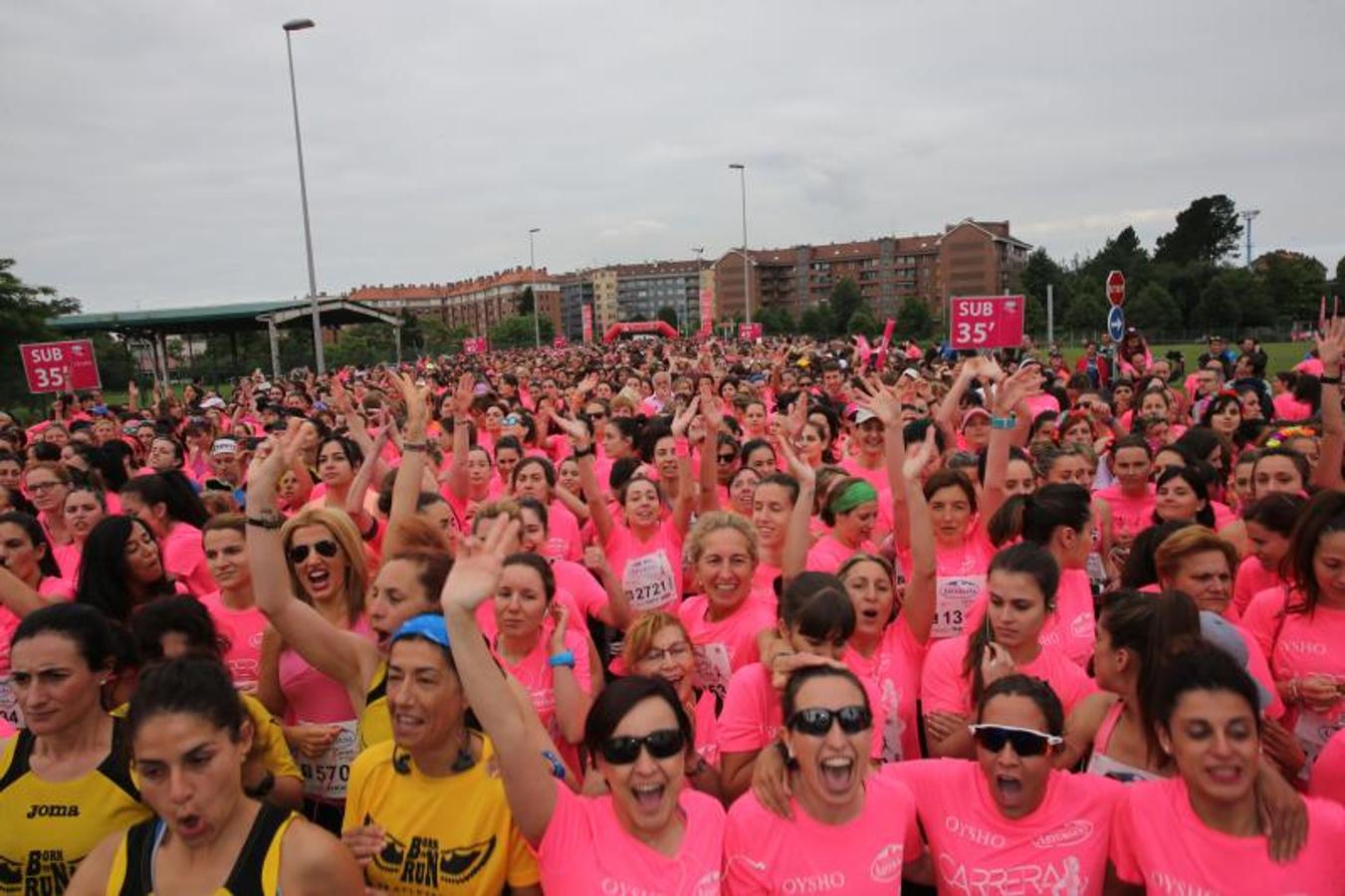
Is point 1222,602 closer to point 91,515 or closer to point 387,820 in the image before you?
point 387,820

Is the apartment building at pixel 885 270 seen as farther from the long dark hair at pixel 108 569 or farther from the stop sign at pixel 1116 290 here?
the long dark hair at pixel 108 569

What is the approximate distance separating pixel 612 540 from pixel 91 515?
11.3ft

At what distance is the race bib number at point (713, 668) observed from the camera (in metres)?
4.08

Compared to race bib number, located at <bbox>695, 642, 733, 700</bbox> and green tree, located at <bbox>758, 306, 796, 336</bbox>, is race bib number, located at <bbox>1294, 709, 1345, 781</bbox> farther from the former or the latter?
green tree, located at <bbox>758, 306, 796, 336</bbox>

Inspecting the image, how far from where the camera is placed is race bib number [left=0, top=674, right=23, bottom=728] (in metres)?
4.06

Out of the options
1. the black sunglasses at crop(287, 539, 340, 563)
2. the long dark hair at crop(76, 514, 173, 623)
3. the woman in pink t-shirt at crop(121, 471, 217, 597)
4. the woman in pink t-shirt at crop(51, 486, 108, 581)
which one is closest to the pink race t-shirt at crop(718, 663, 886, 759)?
the black sunglasses at crop(287, 539, 340, 563)

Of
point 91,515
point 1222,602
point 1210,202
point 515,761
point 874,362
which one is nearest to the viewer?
point 515,761

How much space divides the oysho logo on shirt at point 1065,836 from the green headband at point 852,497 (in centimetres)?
240

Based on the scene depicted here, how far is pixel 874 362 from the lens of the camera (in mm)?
22172

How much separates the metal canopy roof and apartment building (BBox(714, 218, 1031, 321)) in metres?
95.4

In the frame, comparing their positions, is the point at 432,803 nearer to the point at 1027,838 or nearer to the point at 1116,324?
the point at 1027,838

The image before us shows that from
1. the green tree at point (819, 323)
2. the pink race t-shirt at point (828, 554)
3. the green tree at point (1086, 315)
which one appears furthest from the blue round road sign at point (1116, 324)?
the green tree at point (819, 323)

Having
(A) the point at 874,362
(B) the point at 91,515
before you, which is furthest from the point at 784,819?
(A) the point at 874,362

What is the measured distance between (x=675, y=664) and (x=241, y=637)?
2.14m
